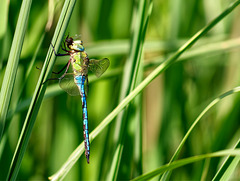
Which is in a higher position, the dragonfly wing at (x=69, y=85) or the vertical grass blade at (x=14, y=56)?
the vertical grass blade at (x=14, y=56)

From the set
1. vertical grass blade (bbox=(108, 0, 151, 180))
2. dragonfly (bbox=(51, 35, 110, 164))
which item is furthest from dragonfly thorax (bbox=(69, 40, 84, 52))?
vertical grass blade (bbox=(108, 0, 151, 180))

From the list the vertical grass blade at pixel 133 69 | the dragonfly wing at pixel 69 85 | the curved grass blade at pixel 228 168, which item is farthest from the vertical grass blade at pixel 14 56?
the curved grass blade at pixel 228 168

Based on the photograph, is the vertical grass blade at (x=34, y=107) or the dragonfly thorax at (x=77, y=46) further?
the dragonfly thorax at (x=77, y=46)

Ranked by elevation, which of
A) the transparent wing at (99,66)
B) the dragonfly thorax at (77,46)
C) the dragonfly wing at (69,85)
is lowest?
the dragonfly wing at (69,85)

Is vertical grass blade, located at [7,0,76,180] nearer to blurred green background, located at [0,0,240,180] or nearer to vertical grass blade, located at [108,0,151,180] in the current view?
vertical grass blade, located at [108,0,151,180]

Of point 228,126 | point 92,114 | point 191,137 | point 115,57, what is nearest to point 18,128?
point 92,114

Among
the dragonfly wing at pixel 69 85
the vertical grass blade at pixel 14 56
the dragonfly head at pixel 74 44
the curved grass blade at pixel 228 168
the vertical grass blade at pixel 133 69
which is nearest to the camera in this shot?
the vertical grass blade at pixel 14 56

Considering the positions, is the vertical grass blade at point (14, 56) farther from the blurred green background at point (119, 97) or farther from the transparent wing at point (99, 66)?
the transparent wing at point (99, 66)

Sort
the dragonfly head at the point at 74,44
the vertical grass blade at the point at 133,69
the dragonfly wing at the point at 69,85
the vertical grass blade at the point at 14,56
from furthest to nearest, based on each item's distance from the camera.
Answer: the dragonfly head at the point at 74,44, the dragonfly wing at the point at 69,85, the vertical grass blade at the point at 133,69, the vertical grass blade at the point at 14,56
